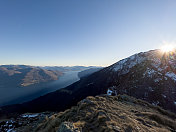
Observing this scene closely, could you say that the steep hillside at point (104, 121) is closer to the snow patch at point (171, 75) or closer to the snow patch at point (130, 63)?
the snow patch at point (171, 75)

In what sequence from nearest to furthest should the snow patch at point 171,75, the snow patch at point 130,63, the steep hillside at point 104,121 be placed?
the steep hillside at point 104,121 → the snow patch at point 171,75 → the snow patch at point 130,63

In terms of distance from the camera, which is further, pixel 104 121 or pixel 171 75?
pixel 171 75

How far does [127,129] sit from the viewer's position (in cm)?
656

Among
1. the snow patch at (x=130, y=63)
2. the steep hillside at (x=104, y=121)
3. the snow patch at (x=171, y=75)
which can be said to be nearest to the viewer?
the steep hillside at (x=104, y=121)

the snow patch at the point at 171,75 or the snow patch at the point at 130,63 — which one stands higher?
the snow patch at the point at 130,63

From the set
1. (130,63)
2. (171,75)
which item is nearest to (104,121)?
(171,75)

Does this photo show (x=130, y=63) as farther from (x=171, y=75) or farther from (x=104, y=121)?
A: (x=104, y=121)

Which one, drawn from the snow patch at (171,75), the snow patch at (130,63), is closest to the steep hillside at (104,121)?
the snow patch at (171,75)

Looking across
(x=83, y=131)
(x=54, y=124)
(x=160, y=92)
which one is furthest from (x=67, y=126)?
(x=160, y=92)

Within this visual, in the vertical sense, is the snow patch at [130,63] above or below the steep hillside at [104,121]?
above

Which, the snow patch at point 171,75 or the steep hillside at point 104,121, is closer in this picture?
the steep hillside at point 104,121

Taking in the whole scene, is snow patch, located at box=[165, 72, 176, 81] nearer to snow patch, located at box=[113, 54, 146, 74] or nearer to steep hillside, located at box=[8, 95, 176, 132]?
snow patch, located at box=[113, 54, 146, 74]

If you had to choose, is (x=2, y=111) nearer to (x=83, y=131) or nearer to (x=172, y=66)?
(x=83, y=131)

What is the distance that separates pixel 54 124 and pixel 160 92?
5416cm
